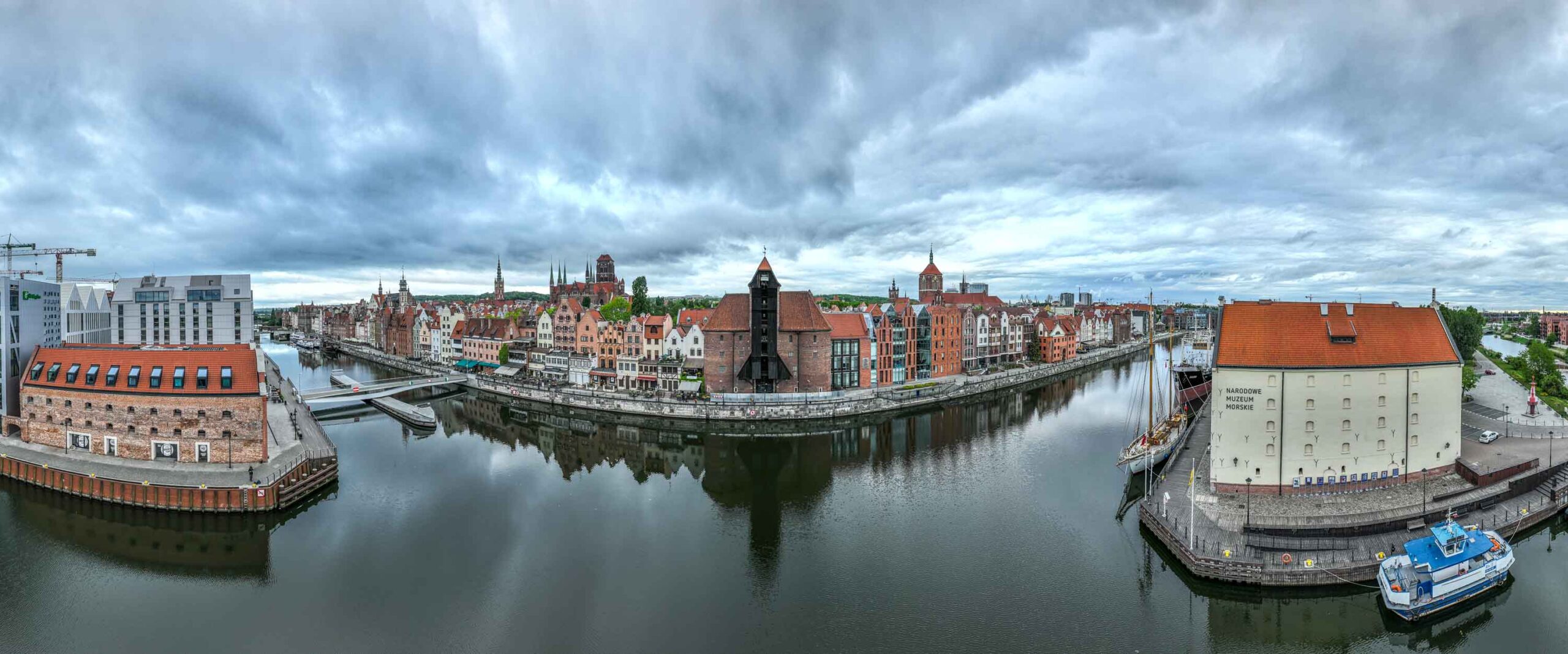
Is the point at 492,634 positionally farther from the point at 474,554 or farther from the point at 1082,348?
the point at 1082,348

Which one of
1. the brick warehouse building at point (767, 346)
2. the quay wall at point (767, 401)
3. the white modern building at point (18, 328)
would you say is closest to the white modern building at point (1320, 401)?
the quay wall at point (767, 401)

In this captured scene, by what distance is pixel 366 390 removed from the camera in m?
50.6

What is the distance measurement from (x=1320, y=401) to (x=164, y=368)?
45668 mm

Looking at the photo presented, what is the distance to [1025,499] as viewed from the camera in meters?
27.5

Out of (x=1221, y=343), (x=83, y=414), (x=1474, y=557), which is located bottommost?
(x=1474, y=557)

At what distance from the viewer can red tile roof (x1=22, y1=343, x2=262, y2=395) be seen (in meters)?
27.7

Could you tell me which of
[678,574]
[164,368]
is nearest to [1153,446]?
[678,574]

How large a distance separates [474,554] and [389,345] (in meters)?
79.7

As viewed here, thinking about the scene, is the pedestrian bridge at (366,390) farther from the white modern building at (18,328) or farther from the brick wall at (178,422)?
the brick wall at (178,422)

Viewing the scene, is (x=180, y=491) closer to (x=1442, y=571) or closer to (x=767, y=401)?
(x=767, y=401)

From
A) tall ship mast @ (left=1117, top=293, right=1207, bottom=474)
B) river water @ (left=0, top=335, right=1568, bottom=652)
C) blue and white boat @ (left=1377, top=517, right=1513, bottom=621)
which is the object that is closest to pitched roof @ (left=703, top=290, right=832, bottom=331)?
river water @ (left=0, top=335, right=1568, bottom=652)

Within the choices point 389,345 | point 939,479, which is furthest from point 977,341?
point 389,345

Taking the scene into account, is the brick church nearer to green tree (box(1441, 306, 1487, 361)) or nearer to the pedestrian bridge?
the pedestrian bridge

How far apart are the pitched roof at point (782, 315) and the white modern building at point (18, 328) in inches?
1391
